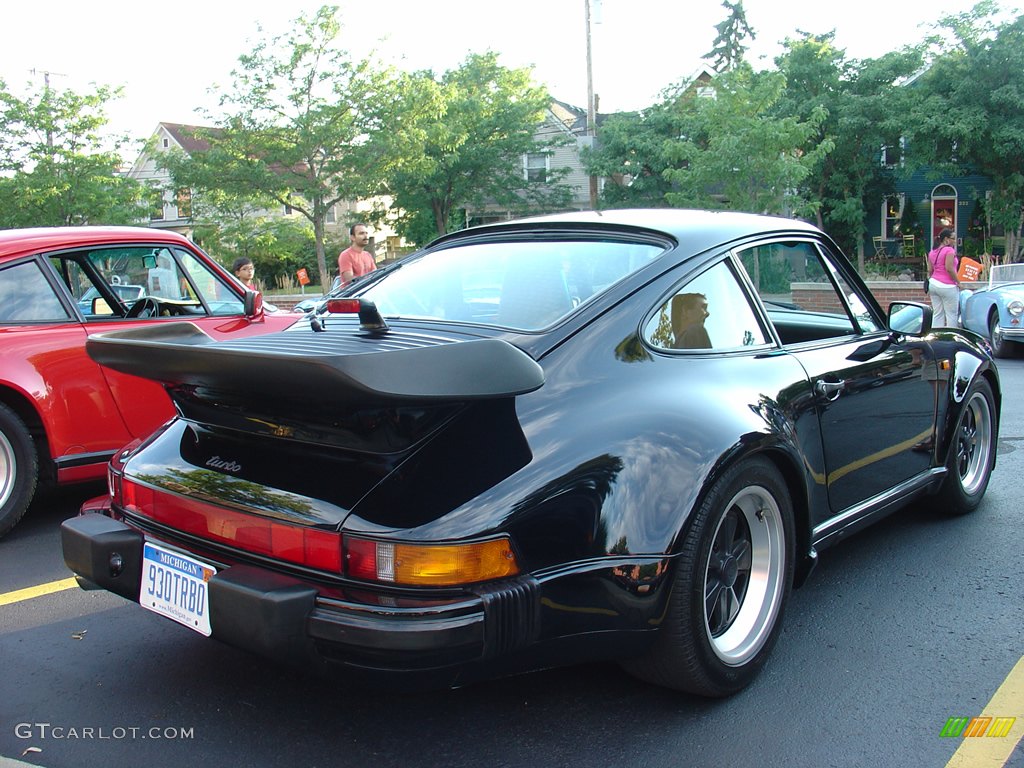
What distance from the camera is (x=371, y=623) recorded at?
217cm

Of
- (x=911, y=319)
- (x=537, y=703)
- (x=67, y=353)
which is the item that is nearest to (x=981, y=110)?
(x=911, y=319)

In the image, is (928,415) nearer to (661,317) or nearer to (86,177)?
(661,317)

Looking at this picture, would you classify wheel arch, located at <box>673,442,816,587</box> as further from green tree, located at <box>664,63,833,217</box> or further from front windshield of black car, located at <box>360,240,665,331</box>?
green tree, located at <box>664,63,833,217</box>

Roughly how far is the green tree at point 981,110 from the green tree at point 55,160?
23.7 meters

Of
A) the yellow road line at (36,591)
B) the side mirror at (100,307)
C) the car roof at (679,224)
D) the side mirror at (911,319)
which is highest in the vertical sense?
the car roof at (679,224)

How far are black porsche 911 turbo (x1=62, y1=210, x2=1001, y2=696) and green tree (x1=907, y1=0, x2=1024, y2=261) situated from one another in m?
25.8

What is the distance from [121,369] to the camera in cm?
275

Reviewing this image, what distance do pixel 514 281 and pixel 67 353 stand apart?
284 centimetres

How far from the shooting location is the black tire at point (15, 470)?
4.57 m

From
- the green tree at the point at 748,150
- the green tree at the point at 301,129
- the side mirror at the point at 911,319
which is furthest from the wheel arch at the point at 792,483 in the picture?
the green tree at the point at 301,129

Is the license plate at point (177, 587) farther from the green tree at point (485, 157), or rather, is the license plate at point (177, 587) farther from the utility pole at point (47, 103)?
the green tree at point (485, 157)

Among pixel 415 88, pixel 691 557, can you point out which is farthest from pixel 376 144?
pixel 691 557

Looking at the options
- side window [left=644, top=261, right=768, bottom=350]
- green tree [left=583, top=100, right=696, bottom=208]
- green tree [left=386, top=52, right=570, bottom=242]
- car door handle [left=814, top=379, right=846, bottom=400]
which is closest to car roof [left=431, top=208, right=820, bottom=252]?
side window [left=644, top=261, right=768, bottom=350]

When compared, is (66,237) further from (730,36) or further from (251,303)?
(730,36)
